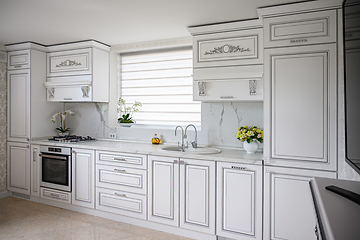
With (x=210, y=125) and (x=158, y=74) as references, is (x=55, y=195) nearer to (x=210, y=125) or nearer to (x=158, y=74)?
(x=158, y=74)

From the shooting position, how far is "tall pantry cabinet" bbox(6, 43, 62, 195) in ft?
12.9

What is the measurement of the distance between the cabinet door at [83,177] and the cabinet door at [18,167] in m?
0.98

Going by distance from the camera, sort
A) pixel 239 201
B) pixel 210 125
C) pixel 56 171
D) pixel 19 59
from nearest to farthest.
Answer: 1. pixel 239 201
2. pixel 210 125
3. pixel 56 171
4. pixel 19 59

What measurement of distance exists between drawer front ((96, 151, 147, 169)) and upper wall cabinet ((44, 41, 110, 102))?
3.08 ft

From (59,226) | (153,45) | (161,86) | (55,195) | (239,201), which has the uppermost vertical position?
(153,45)

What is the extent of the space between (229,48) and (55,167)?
9.52 feet

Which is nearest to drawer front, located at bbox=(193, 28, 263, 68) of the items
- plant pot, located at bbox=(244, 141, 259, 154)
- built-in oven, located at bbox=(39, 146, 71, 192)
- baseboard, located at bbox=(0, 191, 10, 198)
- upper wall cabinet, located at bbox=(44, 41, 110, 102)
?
plant pot, located at bbox=(244, 141, 259, 154)

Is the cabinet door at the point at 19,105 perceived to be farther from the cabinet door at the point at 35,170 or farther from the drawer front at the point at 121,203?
the drawer front at the point at 121,203

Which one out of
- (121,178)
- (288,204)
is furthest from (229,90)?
(121,178)

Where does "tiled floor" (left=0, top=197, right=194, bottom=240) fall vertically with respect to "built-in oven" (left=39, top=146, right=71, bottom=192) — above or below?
below

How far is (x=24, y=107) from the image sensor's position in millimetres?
3982

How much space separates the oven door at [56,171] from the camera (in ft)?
11.9

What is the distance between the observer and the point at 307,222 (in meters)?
2.34

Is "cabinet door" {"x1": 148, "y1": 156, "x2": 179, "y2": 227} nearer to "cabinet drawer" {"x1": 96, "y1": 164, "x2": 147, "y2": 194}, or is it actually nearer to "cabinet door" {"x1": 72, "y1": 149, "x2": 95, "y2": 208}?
"cabinet drawer" {"x1": 96, "y1": 164, "x2": 147, "y2": 194}
